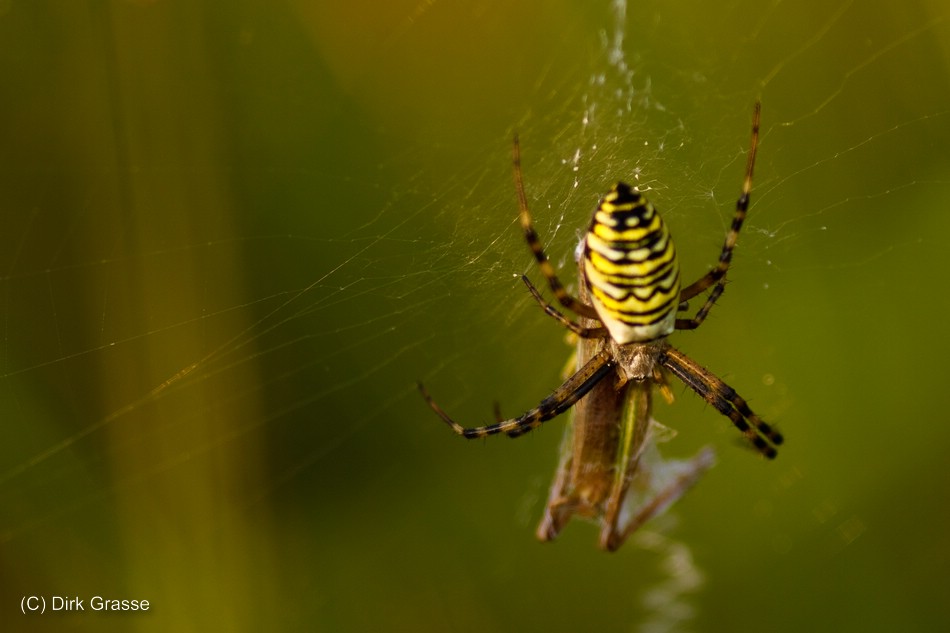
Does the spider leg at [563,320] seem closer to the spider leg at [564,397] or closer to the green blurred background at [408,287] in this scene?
the spider leg at [564,397]

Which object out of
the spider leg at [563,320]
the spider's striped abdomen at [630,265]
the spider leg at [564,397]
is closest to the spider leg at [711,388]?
the spider leg at [564,397]

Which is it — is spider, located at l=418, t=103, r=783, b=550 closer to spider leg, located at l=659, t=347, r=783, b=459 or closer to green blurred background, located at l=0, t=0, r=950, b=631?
spider leg, located at l=659, t=347, r=783, b=459

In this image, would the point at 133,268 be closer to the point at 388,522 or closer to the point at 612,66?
the point at 388,522

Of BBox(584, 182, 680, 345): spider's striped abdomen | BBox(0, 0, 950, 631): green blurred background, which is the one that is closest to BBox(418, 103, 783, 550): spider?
BBox(584, 182, 680, 345): spider's striped abdomen

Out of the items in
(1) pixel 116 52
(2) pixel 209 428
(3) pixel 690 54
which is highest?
(1) pixel 116 52

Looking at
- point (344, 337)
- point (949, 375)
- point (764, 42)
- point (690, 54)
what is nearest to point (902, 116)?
point (764, 42)

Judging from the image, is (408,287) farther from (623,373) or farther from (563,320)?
(623,373)

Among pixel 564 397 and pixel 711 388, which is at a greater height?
pixel 564 397

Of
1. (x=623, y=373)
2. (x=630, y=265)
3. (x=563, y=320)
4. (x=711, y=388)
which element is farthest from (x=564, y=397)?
(x=630, y=265)
